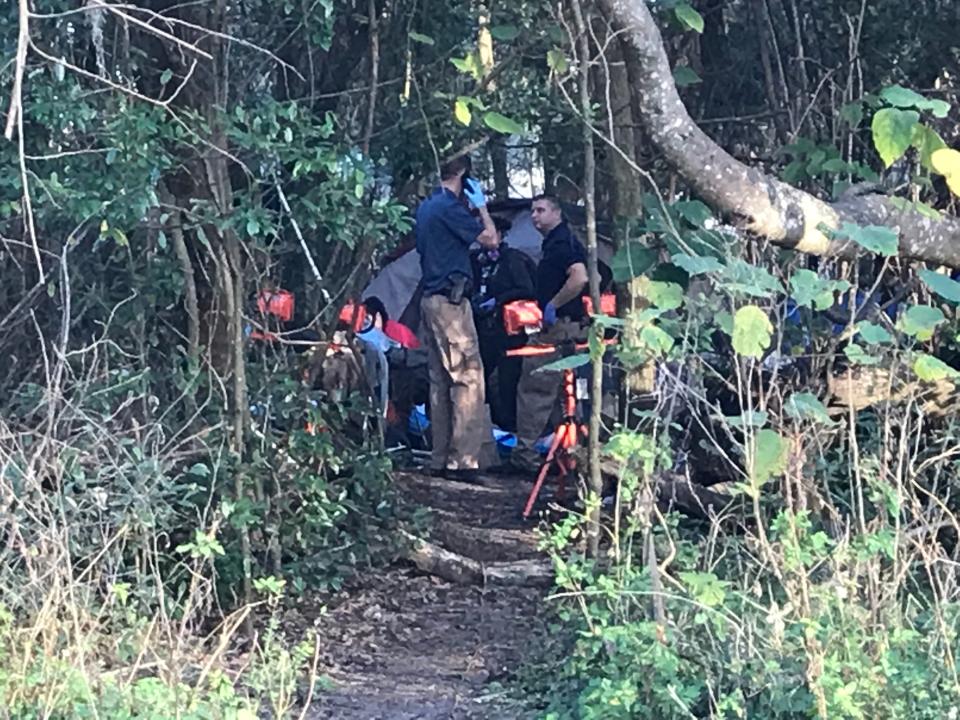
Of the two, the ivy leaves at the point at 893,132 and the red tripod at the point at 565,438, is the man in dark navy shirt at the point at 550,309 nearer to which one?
the red tripod at the point at 565,438

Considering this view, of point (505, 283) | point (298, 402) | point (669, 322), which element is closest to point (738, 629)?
point (669, 322)

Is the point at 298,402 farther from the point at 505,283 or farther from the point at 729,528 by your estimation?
the point at 505,283

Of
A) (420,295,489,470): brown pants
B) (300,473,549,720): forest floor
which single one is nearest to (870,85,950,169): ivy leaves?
(300,473,549,720): forest floor

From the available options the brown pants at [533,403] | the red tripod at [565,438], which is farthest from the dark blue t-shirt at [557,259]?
the red tripod at [565,438]

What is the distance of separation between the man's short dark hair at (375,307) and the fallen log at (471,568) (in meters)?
3.24

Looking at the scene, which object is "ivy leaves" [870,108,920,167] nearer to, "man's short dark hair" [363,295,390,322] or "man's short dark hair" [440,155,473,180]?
"man's short dark hair" [440,155,473,180]

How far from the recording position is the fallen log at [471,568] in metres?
7.23

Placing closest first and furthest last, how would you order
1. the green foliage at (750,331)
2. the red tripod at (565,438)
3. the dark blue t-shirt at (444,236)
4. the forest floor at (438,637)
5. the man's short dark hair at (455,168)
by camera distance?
the green foliage at (750,331) < the forest floor at (438,637) < the red tripod at (565,438) < the man's short dark hair at (455,168) < the dark blue t-shirt at (444,236)

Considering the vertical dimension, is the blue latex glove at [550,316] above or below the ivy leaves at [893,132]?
below

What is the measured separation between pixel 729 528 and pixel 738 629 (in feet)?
4.41

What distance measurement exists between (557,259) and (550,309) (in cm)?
40

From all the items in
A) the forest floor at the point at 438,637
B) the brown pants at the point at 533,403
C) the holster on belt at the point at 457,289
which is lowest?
Result: the forest floor at the point at 438,637

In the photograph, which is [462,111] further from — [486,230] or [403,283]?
[403,283]

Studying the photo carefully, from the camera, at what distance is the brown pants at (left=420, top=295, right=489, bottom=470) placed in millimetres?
9750
